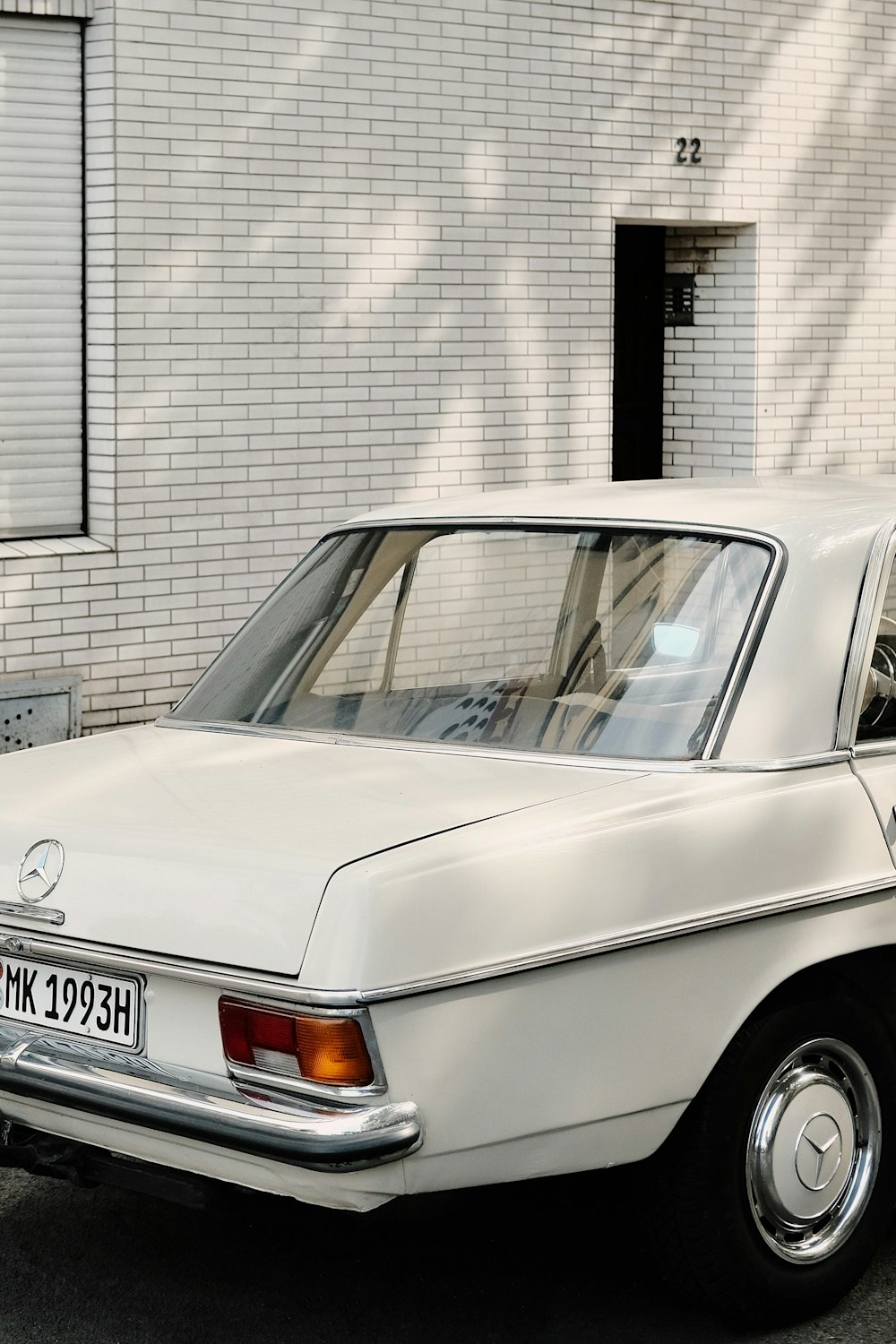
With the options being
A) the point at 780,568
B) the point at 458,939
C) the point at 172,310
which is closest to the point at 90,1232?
the point at 458,939

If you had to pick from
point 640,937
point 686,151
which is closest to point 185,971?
point 640,937

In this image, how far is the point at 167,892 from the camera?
3.09 m

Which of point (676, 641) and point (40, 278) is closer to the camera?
point (676, 641)

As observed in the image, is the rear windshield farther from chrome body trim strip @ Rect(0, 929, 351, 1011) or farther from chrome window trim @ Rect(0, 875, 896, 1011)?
chrome body trim strip @ Rect(0, 929, 351, 1011)

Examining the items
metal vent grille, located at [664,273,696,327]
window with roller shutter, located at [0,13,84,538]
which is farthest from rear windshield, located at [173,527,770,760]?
metal vent grille, located at [664,273,696,327]

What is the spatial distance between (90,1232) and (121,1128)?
3.06 feet

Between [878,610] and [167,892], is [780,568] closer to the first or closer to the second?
[878,610]

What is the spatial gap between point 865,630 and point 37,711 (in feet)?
16.1

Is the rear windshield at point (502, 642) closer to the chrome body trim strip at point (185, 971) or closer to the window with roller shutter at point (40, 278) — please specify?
the chrome body trim strip at point (185, 971)

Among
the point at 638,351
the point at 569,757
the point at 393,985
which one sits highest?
the point at 638,351

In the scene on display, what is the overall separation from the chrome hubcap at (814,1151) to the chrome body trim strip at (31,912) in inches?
51.1

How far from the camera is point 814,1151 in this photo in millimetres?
3473

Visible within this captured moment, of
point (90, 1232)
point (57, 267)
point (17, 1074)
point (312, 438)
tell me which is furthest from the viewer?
point (312, 438)

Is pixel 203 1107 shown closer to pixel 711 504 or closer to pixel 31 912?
pixel 31 912
